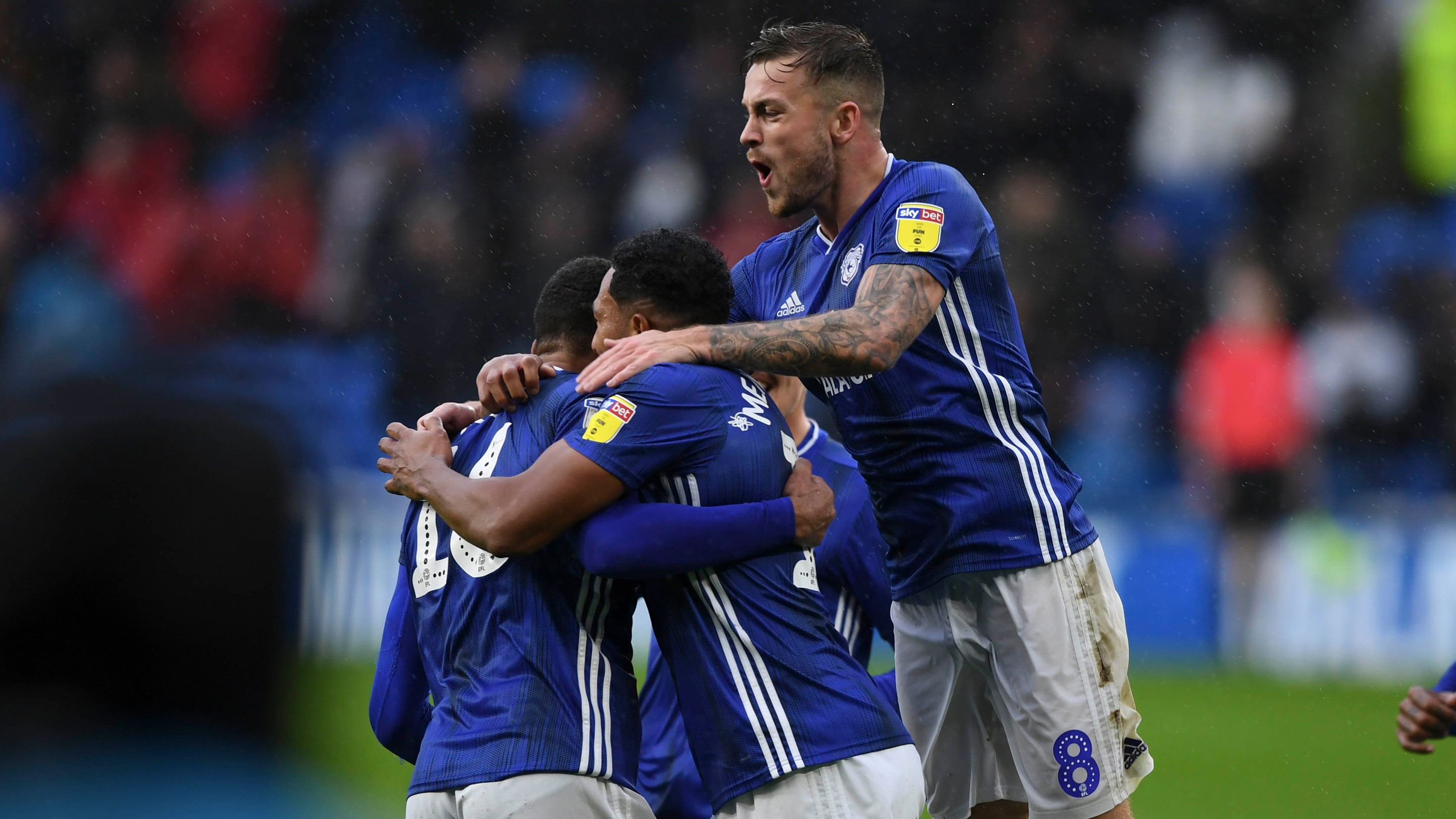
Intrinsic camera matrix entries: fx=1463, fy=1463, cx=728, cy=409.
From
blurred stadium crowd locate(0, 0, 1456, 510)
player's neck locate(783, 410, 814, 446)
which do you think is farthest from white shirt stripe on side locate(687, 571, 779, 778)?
blurred stadium crowd locate(0, 0, 1456, 510)

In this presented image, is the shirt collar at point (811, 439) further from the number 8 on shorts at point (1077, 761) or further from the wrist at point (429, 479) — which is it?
the wrist at point (429, 479)

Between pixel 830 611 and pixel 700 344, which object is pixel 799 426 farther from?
pixel 700 344

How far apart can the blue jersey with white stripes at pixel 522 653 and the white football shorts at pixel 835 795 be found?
29 centimetres

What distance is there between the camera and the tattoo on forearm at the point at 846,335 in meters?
3.37

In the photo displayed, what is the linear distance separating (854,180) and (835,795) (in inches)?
68.0

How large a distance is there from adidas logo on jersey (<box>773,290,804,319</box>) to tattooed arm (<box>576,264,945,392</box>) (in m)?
0.34

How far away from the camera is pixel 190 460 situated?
4.44ft

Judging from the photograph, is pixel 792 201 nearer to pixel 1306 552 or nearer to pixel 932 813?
pixel 932 813

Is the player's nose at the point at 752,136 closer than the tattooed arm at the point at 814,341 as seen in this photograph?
No

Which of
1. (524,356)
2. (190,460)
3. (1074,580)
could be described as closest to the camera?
(190,460)

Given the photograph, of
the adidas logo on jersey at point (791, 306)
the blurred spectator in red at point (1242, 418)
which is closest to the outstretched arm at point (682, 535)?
the adidas logo on jersey at point (791, 306)

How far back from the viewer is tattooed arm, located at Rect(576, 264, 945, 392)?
10.6 feet

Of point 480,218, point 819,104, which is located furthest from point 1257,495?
point 819,104

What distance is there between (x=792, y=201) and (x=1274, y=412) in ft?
25.9
